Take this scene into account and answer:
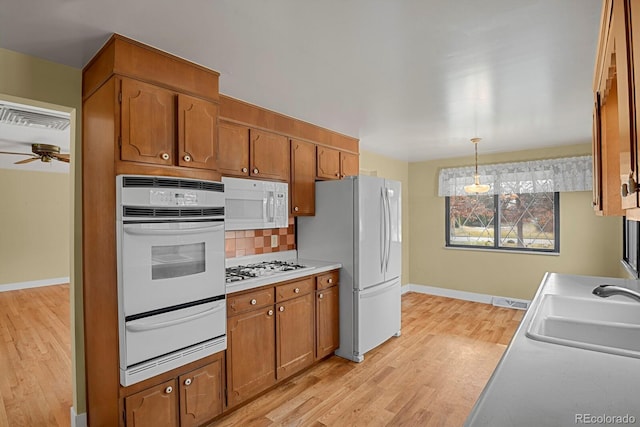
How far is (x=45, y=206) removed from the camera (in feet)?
22.6

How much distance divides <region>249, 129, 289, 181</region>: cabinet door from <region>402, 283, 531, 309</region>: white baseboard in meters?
3.71

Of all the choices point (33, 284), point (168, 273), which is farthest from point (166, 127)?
point (33, 284)

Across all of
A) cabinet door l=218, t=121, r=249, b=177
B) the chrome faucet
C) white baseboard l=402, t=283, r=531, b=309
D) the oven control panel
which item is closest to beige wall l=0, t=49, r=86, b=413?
the oven control panel

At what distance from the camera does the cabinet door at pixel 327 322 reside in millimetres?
3170

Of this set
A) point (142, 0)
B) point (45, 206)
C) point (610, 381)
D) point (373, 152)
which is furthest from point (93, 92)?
point (45, 206)

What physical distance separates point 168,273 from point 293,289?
46.6 inches

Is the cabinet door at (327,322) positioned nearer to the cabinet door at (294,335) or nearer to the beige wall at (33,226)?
the cabinet door at (294,335)

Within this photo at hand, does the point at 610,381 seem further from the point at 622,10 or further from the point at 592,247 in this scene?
the point at 592,247

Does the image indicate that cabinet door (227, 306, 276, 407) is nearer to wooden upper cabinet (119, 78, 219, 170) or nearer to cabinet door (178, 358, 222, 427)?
cabinet door (178, 358, 222, 427)

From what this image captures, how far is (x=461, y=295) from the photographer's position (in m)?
5.50

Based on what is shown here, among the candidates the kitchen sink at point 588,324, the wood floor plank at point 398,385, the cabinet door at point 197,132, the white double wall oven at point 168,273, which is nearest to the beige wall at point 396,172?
the wood floor plank at point 398,385

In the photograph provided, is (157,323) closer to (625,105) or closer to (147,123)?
(147,123)

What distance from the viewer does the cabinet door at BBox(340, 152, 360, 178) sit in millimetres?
4059

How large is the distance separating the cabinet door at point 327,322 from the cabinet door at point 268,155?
122 cm
